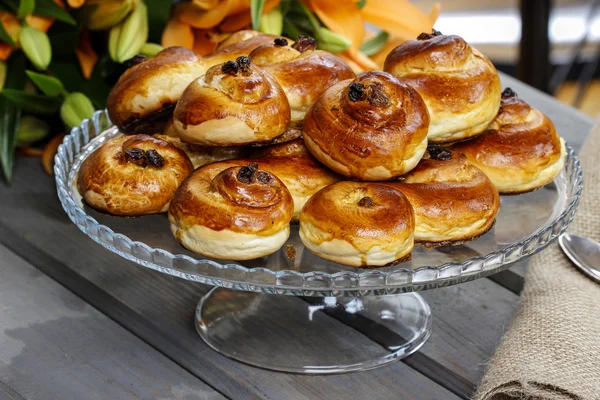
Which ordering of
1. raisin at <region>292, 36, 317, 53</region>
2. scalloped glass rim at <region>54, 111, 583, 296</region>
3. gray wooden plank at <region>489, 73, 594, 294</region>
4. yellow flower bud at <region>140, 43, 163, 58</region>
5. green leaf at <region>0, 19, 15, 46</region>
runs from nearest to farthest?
scalloped glass rim at <region>54, 111, 583, 296</region> → raisin at <region>292, 36, 317, 53</region> → green leaf at <region>0, 19, 15, 46</region> → yellow flower bud at <region>140, 43, 163, 58</region> → gray wooden plank at <region>489, 73, 594, 294</region>

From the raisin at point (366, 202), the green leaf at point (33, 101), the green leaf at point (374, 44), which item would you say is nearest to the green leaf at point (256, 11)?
the green leaf at point (374, 44)

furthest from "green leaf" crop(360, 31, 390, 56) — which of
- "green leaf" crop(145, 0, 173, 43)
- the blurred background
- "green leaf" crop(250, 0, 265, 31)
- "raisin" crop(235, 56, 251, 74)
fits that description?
the blurred background

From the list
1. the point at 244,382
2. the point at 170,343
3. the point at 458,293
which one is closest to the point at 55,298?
the point at 170,343

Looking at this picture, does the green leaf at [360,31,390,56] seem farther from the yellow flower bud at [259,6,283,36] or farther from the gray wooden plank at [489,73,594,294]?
the gray wooden plank at [489,73,594,294]

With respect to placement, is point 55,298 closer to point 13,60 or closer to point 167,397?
point 167,397

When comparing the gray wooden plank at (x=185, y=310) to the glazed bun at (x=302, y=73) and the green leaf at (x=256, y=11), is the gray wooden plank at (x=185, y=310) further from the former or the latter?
the green leaf at (x=256, y=11)

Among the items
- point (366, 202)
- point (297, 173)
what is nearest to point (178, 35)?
point (297, 173)

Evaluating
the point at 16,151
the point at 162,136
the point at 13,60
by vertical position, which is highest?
the point at 162,136
